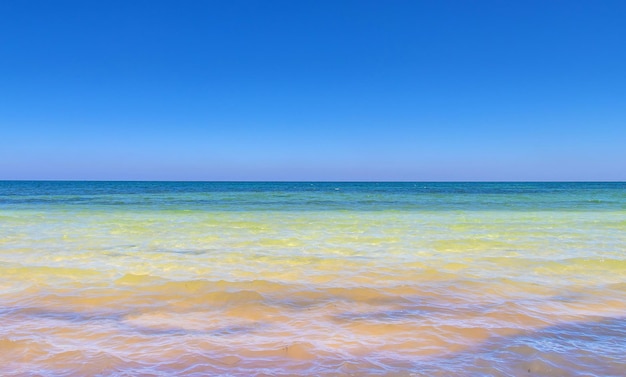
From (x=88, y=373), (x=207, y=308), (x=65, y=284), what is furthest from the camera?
Result: (x=65, y=284)

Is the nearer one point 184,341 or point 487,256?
point 184,341

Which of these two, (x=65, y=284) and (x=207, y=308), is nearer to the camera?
(x=207, y=308)

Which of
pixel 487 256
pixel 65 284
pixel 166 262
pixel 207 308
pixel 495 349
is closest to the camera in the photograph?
pixel 495 349

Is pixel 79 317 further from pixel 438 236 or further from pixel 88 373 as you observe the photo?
pixel 438 236

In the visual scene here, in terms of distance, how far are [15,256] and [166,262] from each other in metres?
3.15

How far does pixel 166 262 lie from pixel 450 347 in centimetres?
586

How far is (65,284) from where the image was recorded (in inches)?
→ 258

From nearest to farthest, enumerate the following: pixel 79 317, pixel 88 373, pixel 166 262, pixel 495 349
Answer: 1. pixel 88 373
2. pixel 495 349
3. pixel 79 317
4. pixel 166 262

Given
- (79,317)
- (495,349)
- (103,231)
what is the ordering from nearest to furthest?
(495,349), (79,317), (103,231)

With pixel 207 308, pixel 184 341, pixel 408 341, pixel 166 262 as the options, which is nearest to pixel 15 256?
pixel 166 262

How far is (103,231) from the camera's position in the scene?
13.9 metres

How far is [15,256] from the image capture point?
9008mm

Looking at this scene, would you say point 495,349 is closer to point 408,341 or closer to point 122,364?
point 408,341

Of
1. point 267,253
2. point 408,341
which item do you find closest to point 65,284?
point 267,253
